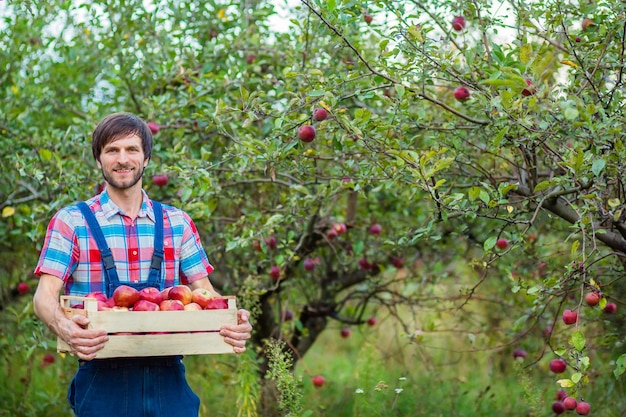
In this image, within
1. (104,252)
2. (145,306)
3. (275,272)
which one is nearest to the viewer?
(145,306)

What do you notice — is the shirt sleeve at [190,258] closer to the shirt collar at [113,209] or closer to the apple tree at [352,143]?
the shirt collar at [113,209]

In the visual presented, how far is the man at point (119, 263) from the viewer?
2359 millimetres

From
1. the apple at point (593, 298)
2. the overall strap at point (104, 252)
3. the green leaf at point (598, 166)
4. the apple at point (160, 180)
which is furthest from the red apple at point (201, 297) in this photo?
the apple at point (160, 180)

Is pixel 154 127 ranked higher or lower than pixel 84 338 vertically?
higher

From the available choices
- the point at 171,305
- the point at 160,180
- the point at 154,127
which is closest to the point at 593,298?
the point at 171,305

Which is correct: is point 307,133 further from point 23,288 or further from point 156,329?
point 23,288

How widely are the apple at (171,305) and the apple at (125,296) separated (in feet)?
0.24

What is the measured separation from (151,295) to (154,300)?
0.06ft

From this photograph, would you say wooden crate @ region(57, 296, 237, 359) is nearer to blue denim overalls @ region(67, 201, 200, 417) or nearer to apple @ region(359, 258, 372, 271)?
blue denim overalls @ region(67, 201, 200, 417)

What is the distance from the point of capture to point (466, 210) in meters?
2.93

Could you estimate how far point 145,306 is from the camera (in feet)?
7.54

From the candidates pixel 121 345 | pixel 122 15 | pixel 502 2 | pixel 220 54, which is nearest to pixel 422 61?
pixel 502 2

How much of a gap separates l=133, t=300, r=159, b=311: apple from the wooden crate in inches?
2.2

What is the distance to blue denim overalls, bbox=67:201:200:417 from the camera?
2.36m
